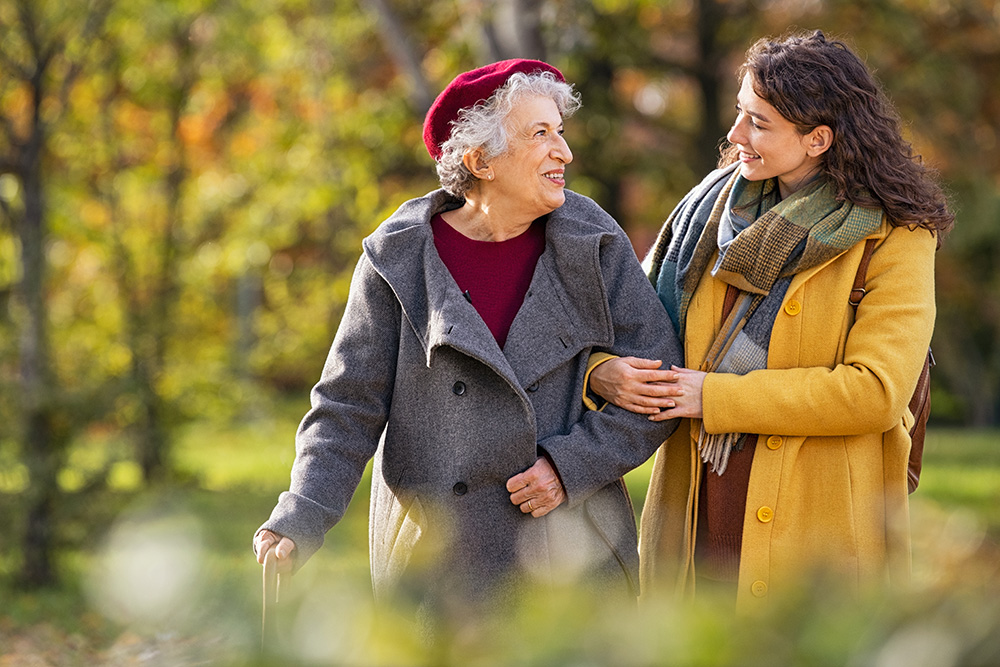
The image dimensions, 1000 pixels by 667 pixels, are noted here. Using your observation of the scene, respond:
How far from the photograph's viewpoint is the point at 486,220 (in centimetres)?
277

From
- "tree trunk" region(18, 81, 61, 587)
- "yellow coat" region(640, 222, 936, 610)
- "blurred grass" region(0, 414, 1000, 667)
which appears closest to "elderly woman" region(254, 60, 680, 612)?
"yellow coat" region(640, 222, 936, 610)

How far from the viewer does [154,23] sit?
26.2ft

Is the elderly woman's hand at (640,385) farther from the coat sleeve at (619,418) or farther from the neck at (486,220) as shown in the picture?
the neck at (486,220)

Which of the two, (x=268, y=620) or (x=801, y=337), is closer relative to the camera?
(x=268, y=620)

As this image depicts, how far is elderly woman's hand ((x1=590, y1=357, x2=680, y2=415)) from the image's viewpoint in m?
2.60

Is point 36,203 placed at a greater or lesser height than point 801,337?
greater

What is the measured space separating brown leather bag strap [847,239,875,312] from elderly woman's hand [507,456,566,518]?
78 centimetres

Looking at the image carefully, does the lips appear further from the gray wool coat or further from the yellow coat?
the yellow coat

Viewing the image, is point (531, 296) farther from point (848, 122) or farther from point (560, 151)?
point (848, 122)

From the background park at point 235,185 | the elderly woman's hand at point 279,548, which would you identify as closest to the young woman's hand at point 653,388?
the elderly woman's hand at point 279,548

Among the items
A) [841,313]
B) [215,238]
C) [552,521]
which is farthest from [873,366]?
[215,238]

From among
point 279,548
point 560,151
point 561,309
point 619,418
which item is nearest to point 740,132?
point 560,151

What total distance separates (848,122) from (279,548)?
62.2 inches

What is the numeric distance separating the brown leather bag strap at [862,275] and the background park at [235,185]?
1427mm
